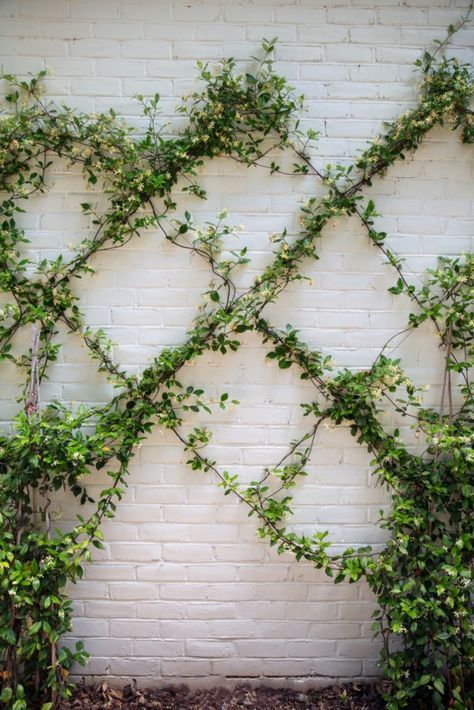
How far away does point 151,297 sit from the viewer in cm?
232

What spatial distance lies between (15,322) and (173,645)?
1404mm

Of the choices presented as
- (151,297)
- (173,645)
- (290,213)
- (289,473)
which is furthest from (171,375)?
(173,645)

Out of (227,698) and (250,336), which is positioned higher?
(250,336)

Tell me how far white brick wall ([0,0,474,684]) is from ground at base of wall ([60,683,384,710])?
56 mm

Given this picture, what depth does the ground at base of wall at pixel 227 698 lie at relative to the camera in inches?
91.8

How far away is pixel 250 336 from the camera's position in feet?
7.64

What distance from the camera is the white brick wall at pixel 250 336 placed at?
2.25m

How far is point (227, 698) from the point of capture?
238cm

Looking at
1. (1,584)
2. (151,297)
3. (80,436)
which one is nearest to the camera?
(1,584)

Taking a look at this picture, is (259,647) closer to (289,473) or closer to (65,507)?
(289,473)

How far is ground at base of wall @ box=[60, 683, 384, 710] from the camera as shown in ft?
7.65

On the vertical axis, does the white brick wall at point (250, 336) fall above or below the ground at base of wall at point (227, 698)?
above

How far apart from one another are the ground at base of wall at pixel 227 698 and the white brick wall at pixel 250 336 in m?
0.06

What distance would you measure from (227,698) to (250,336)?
55.5 inches
